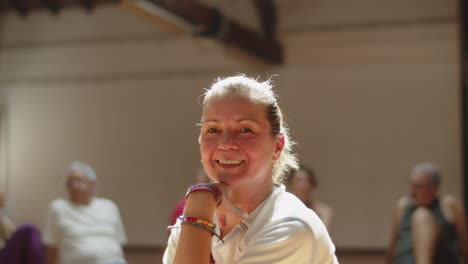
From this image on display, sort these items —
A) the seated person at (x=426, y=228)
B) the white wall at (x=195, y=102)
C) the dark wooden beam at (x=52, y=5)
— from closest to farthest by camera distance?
the seated person at (x=426, y=228), the white wall at (x=195, y=102), the dark wooden beam at (x=52, y=5)

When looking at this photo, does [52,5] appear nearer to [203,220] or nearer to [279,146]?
[279,146]

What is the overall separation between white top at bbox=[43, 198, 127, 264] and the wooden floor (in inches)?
219

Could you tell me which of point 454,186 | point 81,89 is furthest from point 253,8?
point 454,186

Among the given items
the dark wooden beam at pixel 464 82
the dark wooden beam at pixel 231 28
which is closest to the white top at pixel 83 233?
the dark wooden beam at pixel 231 28

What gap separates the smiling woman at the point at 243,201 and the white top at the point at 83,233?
14.0 ft

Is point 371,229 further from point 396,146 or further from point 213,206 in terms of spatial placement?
point 213,206

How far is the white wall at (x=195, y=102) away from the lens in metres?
10.6

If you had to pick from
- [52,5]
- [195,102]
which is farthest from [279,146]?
[52,5]

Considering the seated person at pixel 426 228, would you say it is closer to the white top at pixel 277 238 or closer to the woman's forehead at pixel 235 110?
the white top at pixel 277 238

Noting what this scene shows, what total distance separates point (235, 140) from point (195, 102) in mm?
10383

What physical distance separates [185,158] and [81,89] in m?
2.69

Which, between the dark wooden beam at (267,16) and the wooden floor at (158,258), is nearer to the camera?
the wooden floor at (158,258)

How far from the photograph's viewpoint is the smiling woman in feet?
4.74

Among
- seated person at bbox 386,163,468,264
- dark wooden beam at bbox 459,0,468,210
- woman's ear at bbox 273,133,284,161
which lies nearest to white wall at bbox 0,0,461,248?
dark wooden beam at bbox 459,0,468,210
